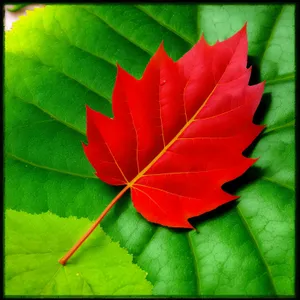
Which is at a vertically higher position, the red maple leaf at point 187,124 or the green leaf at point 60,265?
the red maple leaf at point 187,124

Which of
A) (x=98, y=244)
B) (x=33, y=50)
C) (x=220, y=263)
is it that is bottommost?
(x=220, y=263)

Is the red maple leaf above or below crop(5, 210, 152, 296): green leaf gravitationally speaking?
above

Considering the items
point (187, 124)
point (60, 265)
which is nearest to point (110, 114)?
point (187, 124)

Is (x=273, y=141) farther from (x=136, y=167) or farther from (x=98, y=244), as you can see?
(x=98, y=244)

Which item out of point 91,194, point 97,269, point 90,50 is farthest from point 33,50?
point 97,269
